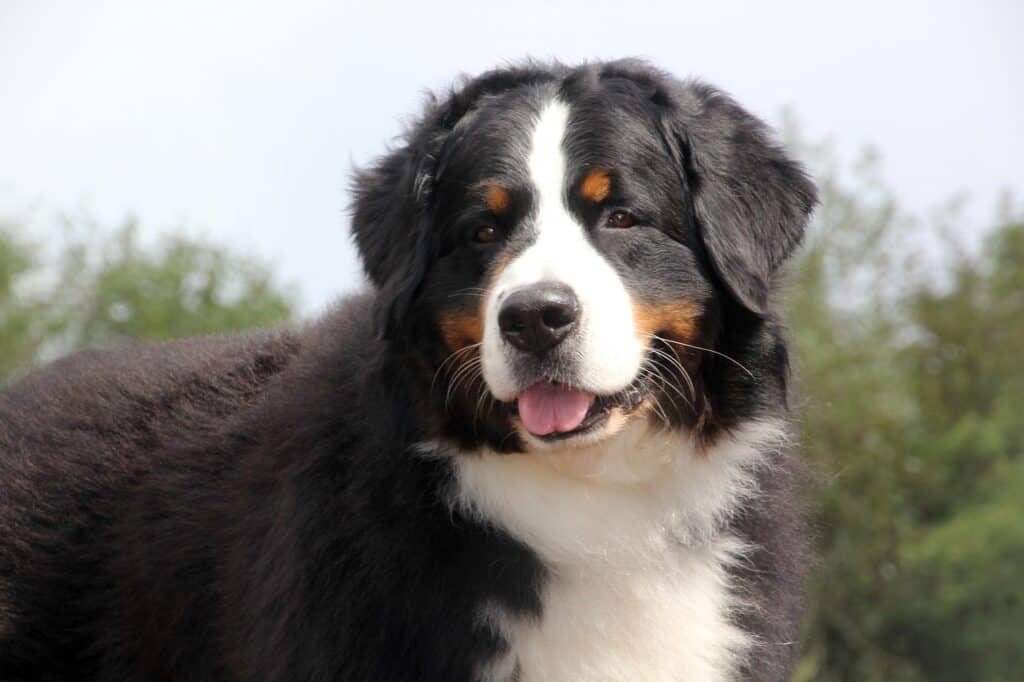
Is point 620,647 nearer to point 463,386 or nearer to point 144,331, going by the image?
point 463,386

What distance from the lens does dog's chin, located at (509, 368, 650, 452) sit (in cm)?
407

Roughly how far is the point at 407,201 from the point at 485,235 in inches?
13.5

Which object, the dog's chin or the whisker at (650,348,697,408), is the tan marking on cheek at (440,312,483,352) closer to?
the dog's chin

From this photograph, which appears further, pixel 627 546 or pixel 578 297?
pixel 627 546

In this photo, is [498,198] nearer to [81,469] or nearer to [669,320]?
[669,320]

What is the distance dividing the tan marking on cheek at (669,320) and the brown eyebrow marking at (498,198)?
496 millimetres

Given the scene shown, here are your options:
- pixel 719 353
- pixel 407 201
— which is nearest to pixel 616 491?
pixel 719 353

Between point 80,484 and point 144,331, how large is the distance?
21903mm

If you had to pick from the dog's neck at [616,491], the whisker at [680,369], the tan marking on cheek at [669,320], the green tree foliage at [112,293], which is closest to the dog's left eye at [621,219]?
the tan marking on cheek at [669,320]

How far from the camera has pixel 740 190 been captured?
4391mm

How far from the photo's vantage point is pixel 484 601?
408cm

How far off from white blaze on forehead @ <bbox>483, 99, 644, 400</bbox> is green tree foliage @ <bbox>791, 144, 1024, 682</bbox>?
27078mm

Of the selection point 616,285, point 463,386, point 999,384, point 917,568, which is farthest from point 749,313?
point 999,384

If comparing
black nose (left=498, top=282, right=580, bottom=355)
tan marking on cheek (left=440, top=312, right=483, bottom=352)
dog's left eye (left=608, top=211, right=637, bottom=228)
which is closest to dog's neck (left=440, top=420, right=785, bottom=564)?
tan marking on cheek (left=440, top=312, right=483, bottom=352)
